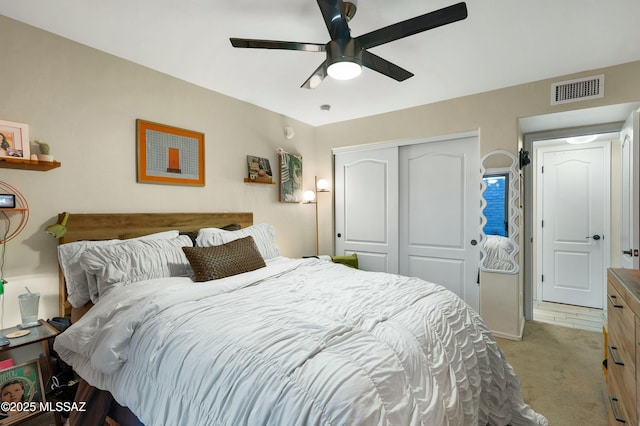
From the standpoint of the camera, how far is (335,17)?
154 centimetres

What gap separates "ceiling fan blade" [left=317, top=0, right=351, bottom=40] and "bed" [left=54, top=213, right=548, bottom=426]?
1.43m

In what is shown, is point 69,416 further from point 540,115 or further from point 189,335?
Result: point 540,115

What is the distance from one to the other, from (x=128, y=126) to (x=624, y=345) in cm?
328

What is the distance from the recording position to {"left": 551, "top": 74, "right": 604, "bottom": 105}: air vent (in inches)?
100

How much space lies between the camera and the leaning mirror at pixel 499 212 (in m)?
2.92

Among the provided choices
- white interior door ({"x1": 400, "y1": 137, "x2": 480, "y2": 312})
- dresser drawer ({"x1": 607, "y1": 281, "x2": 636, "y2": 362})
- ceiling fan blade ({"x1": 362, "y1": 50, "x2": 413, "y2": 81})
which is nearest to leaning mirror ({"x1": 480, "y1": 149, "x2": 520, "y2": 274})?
white interior door ({"x1": 400, "y1": 137, "x2": 480, "y2": 312})

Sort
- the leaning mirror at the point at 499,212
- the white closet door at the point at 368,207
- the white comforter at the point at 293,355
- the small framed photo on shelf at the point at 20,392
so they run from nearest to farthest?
1. the white comforter at the point at 293,355
2. the small framed photo on shelf at the point at 20,392
3. the leaning mirror at the point at 499,212
4. the white closet door at the point at 368,207

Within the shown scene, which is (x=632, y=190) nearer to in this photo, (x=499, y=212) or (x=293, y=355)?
(x=499, y=212)

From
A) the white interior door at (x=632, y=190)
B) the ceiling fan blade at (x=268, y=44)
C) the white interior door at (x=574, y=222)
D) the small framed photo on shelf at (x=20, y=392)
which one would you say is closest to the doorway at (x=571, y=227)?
the white interior door at (x=574, y=222)

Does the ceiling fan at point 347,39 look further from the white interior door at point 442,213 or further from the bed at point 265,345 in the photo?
the white interior door at point 442,213

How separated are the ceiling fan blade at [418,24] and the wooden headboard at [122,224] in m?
2.01

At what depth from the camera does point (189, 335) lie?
1.24 m

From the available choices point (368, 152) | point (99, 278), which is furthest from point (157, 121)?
point (368, 152)

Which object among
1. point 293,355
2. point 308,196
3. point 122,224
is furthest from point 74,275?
point 308,196
